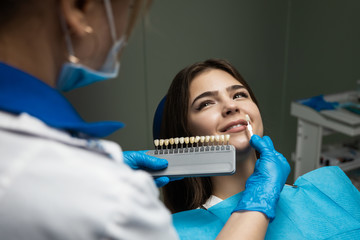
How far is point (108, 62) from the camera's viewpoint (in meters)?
0.63

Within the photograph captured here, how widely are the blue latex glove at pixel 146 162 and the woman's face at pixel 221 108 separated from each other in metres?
0.24

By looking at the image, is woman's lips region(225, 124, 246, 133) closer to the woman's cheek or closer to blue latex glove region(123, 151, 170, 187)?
the woman's cheek

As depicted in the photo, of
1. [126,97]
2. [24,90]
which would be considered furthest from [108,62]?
[126,97]

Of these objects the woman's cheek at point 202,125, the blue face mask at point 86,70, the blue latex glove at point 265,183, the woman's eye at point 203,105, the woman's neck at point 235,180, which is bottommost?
the woman's neck at point 235,180

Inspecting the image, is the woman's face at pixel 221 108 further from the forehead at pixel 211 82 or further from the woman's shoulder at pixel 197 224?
the woman's shoulder at pixel 197 224

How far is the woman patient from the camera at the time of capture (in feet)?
3.59

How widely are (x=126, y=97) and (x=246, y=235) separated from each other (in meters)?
1.81

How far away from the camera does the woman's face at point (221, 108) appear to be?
4.02 feet

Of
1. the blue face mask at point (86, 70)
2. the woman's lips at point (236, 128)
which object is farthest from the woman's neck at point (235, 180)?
the blue face mask at point (86, 70)

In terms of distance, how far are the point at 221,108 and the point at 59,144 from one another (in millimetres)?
859

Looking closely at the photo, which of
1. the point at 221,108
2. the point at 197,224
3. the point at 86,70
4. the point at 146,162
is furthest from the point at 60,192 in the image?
the point at 221,108

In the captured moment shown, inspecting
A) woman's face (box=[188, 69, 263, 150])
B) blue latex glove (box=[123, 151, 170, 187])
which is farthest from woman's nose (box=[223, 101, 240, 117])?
blue latex glove (box=[123, 151, 170, 187])

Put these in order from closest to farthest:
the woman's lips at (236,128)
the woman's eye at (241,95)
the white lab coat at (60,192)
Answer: the white lab coat at (60,192)
the woman's lips at (236,128)
the woman's eye at (241,95)

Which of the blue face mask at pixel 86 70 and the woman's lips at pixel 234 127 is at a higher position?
the blue face mask at pixel 86 70
